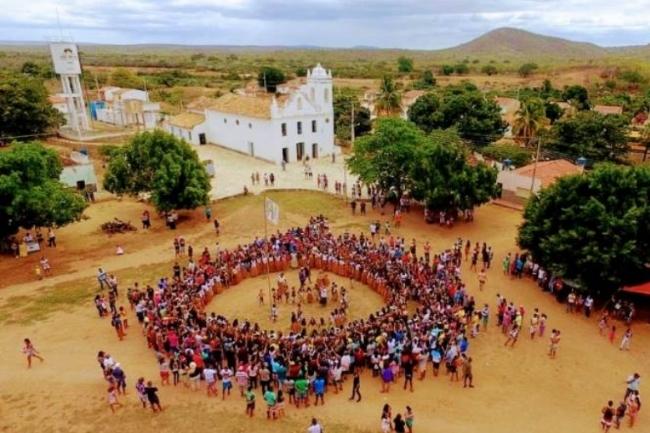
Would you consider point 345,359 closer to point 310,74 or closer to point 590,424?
point 590,424

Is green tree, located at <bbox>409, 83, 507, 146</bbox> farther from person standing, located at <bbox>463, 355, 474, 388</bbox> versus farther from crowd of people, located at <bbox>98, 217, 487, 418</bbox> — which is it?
person standing, located at <bbox>463, 355, 474, 388</bbox>

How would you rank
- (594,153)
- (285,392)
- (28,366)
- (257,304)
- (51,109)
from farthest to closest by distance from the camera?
(51,109) < (594,153) < (257,304) < (28,366) < (285,392)

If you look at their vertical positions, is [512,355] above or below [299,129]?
below

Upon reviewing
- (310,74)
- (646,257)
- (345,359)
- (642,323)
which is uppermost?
(310,74)

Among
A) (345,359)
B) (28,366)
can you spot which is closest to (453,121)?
(345,359)

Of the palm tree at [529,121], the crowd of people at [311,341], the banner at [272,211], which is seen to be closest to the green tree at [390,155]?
the crowd of people at [311,341]

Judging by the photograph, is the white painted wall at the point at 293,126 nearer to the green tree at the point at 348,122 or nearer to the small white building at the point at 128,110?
the green tree at the point at 348,122

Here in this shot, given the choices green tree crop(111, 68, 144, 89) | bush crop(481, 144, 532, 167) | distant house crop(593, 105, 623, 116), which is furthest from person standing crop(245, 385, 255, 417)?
green tree crop(111, 68, 144, 89)

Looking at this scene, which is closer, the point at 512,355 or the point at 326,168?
the point at 512,355
